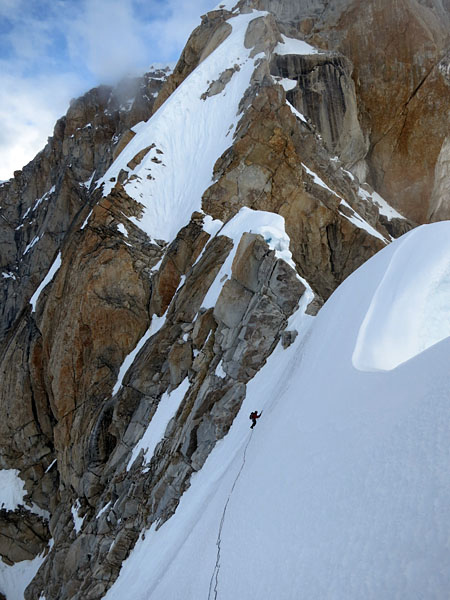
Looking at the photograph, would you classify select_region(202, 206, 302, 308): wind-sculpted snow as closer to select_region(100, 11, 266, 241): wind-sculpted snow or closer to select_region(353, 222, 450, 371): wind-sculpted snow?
select_region(353, 222, 450, 371): wind-sculpted snow

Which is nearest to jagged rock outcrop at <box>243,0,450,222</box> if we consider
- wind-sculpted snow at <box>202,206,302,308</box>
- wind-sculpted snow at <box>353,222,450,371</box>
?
wind-sculpted snow at <box>202,206,302,308</box>

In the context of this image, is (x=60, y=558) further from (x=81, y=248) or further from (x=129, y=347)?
(x=81, y=248)

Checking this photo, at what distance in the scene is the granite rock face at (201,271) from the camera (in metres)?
13.8

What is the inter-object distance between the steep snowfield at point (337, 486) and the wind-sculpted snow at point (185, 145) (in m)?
16.9

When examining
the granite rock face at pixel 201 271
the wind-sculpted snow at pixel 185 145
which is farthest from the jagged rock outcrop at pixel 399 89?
the wind-sculpted snow at pixel 185 145

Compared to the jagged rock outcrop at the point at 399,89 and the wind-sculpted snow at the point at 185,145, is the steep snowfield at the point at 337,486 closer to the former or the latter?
the wind-sculpted snow at the point at 185,145

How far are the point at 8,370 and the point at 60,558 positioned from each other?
1386 cm

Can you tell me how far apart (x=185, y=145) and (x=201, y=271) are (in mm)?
13644

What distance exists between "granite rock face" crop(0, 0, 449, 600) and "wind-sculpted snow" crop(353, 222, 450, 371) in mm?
3457

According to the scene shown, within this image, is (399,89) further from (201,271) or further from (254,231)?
(254,231)

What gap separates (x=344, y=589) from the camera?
3.38 m

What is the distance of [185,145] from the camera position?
28891mm

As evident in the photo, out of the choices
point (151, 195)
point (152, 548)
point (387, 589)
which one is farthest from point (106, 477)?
point (387, 589)

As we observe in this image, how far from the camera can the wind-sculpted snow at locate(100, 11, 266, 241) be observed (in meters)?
25.5
